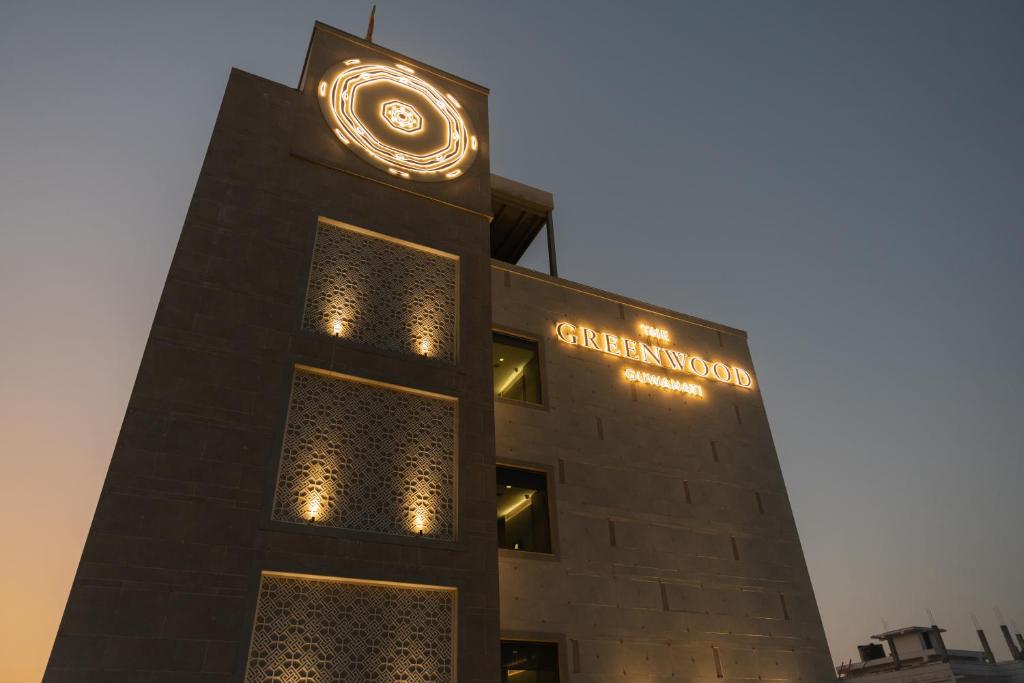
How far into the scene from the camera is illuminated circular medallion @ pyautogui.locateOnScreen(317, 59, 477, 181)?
15242 millimetres

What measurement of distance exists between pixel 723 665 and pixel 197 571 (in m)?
10.9

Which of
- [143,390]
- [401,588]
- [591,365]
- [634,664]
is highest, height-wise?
[591,365]

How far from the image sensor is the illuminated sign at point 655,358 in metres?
17.4

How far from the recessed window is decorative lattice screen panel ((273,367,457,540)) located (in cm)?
264

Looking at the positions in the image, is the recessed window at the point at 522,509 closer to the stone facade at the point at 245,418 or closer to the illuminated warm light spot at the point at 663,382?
the stone facade at the point at 245,418

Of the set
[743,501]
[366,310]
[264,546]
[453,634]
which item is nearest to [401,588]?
[453,634]

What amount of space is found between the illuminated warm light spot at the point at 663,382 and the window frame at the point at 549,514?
4067mm

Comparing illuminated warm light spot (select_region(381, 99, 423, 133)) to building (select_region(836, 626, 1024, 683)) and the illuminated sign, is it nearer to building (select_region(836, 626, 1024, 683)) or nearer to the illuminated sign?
the illuminated sign

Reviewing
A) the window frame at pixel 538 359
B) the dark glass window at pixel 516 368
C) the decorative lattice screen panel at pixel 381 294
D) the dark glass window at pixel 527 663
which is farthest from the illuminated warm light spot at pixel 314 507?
the dark glass window at pixel 516 368

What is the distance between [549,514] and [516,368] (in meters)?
3.97

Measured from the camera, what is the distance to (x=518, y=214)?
66.9ft

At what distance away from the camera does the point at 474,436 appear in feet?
41.2

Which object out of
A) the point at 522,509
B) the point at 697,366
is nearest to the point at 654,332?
the point at 697,366

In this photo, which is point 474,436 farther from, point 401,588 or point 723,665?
point 723,665
